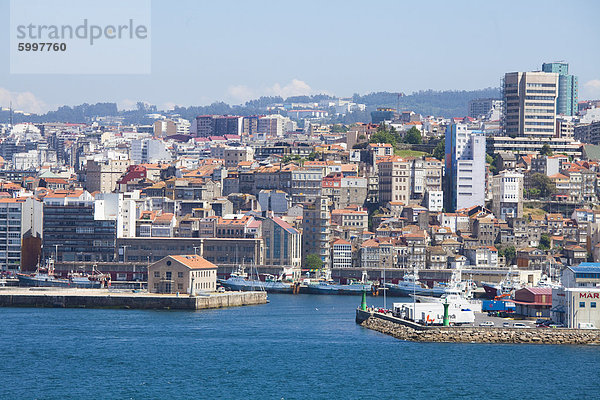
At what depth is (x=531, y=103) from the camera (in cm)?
9244

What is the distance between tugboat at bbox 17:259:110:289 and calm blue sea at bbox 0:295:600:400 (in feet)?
51.3

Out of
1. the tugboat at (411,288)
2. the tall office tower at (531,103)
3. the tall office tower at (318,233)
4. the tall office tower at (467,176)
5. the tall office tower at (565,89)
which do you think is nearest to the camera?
the tugboat at (411,288)

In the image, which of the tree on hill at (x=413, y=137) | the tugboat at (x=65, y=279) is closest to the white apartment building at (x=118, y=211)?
the tugboat at (x=65, y=279)

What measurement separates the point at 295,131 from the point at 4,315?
113m

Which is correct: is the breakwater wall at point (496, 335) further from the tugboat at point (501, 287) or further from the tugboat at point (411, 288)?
the tugboat at point (411, 288)

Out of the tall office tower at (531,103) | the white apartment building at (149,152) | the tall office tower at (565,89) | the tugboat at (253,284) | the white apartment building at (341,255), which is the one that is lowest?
the tugboat at (253,284)

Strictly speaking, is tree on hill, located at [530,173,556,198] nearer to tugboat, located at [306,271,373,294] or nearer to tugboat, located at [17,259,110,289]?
tugboat, located at [306,271,373,294]

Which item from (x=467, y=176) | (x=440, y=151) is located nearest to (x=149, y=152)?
(x=440, y=151)

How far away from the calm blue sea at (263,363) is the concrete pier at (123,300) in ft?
16.5

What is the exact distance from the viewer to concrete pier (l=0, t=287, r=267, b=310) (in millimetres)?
55344

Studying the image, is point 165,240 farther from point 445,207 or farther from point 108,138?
point 108,138

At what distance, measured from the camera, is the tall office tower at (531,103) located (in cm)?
9212

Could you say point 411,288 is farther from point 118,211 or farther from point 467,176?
point 118,211

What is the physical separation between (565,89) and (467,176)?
5540 cm
